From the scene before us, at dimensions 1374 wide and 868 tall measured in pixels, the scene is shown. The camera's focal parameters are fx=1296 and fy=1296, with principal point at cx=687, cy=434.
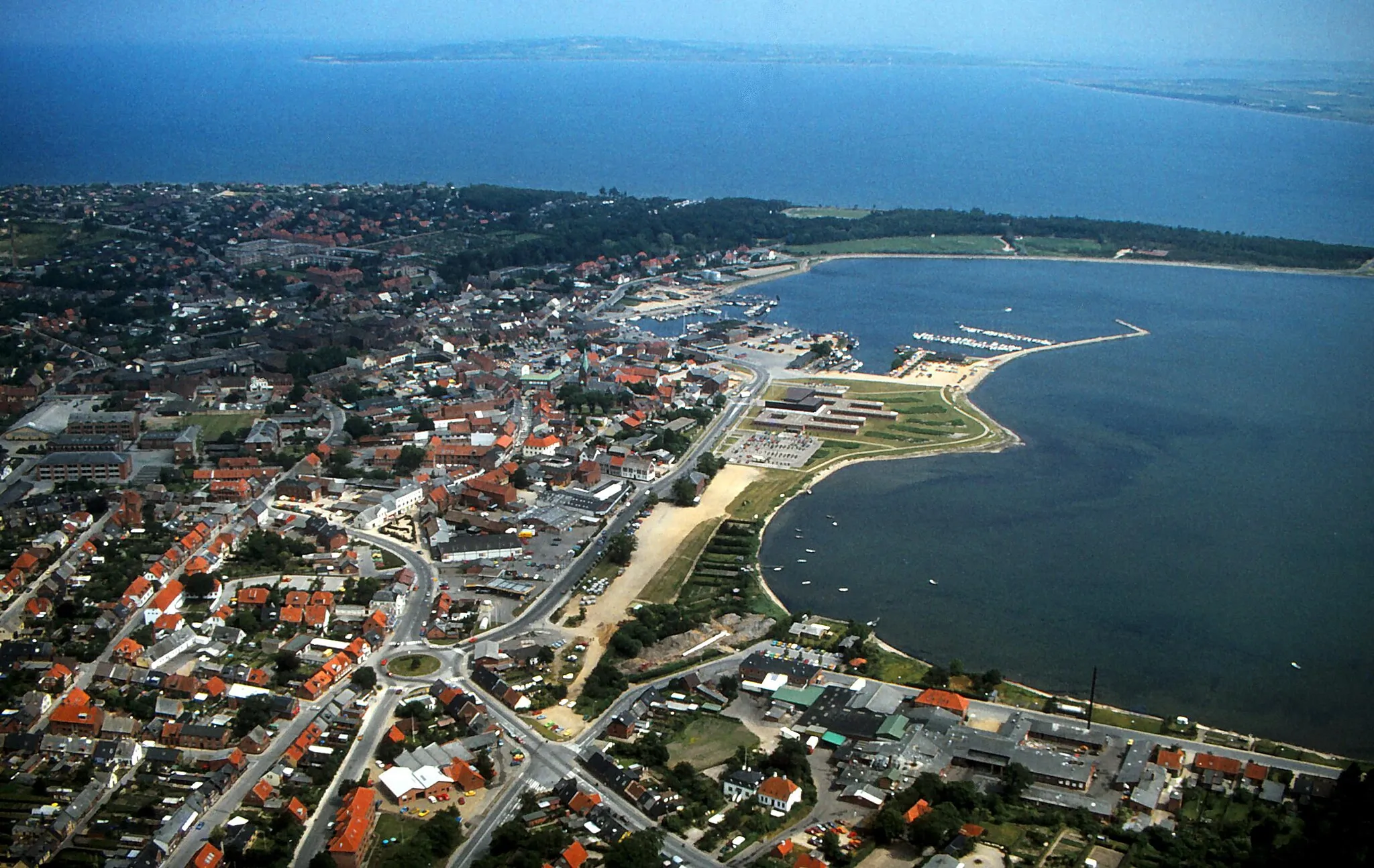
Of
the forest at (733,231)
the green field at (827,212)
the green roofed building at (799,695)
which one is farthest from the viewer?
the green field at (827,212)

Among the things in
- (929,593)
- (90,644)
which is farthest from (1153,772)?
(90,644)

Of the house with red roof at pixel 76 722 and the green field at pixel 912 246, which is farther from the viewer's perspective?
the green field at pixel 912 246

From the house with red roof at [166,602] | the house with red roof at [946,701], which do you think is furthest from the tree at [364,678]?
the house with red roof at [946,701]

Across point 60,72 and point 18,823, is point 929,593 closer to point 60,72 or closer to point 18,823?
point 18,823

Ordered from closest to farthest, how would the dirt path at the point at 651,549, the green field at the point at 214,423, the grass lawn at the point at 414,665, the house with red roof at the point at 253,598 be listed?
1. the grass lawn at the point at 414,665
2. the dirt path at the point at 651,549
3. the house with red roof at the point at 253,598
4. the green field at the point at 214,423

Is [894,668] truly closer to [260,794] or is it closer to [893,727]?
[893,727]

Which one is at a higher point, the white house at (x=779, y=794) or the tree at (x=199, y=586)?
the white house at (x=779, y=794)

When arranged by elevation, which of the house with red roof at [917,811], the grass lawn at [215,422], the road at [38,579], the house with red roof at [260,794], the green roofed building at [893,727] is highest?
the house with red roof at [917,811]

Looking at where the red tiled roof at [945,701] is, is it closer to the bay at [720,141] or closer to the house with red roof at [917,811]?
the house with red roof at [917,811]
